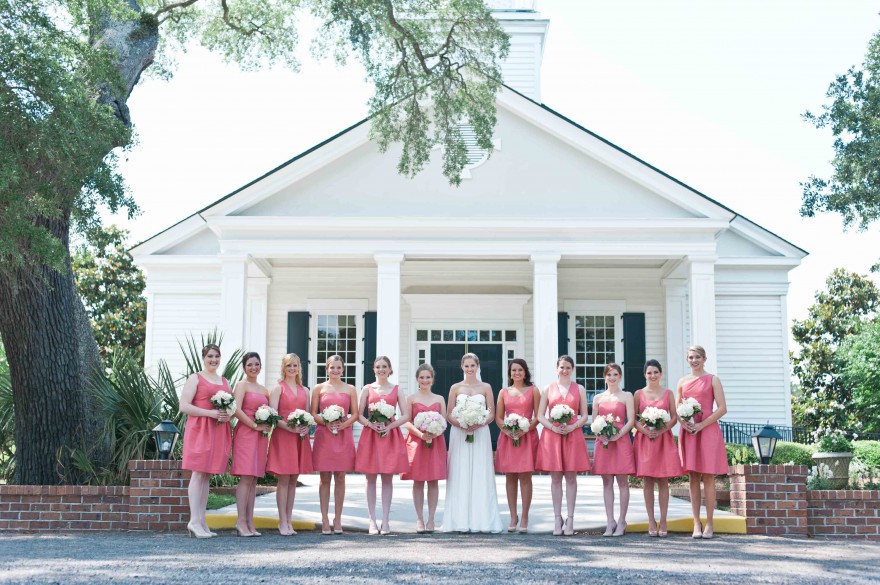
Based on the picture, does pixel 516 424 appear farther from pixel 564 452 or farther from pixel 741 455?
pixel 741 455

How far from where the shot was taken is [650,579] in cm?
574

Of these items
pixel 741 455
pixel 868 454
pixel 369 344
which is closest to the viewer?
pixel 741 455

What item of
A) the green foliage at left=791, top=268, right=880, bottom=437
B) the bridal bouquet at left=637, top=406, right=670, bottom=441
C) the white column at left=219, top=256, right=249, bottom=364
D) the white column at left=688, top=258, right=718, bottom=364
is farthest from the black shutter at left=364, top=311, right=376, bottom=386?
the green foliage at left=791, top=268, right=880, bottom=437

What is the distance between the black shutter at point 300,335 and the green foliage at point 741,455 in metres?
8.12

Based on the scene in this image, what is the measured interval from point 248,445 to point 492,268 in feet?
35.0

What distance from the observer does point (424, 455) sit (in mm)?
8703

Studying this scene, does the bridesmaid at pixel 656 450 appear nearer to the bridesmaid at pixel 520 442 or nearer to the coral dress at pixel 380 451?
the bridesmaid at pixel 520 442

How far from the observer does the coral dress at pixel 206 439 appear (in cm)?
821

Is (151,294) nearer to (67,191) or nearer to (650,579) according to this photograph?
(67,191)

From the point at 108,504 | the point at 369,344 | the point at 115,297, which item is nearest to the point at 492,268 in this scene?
the point at 369,344

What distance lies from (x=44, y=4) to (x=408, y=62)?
217 inches

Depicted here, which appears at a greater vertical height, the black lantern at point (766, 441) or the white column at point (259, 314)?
the white column at point (259, 314)

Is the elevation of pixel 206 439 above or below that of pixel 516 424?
below

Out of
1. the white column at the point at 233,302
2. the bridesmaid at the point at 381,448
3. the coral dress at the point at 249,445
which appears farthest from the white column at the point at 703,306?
the coral dress at the point at 249,445
